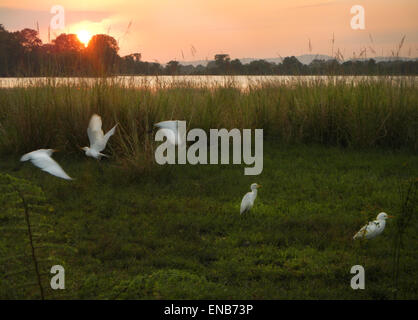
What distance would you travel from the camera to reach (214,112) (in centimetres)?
875

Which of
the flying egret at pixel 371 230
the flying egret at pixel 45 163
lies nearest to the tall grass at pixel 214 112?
the flying egret at pixel 45 163

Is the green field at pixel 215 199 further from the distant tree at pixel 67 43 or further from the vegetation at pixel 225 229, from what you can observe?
the distant tree at pixel 67 43

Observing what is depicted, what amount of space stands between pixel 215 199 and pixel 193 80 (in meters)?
5.43

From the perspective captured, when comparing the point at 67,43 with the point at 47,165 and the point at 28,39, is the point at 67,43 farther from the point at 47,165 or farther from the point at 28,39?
the point at 47,165

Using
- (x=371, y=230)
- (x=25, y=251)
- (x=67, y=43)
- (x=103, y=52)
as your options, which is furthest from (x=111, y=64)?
(x=371, y=230)

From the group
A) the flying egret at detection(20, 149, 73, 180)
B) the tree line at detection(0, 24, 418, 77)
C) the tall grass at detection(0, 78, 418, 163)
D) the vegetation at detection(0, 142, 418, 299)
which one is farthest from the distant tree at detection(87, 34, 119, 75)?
the flying egret at detection(20, 149, 73, 180)

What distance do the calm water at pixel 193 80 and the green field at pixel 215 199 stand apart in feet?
0.97

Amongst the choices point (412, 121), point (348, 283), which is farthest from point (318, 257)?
point (412, 121)

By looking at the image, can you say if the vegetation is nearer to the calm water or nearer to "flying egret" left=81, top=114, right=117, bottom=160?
"flying egret" left=81, top=114, right=117, bottom=160

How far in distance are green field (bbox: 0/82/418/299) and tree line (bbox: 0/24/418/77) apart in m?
0.86

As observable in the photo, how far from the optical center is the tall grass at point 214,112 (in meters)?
7.65

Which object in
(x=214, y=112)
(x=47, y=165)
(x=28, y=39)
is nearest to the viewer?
(x=47, y=165)

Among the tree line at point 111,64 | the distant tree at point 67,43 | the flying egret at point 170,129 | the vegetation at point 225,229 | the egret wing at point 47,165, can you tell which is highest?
the distant tree at point 67,43
